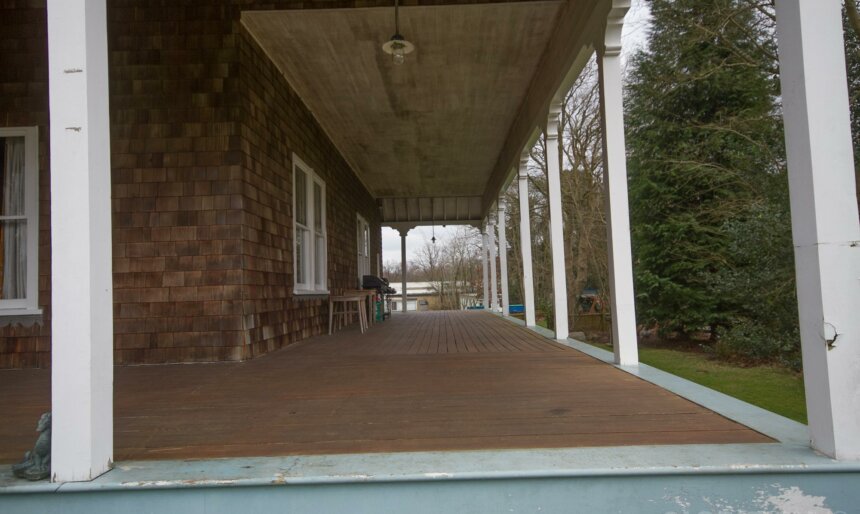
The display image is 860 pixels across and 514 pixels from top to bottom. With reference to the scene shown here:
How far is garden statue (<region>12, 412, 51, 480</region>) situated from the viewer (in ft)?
5.56

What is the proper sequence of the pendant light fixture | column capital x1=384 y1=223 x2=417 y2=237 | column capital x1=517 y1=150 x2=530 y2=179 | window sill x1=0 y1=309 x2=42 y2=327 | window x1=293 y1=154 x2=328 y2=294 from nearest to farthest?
window sill x1=0 y1=309 x2=42 y2=327 < the pendant light fixture < window x1=293 y1=154 x2=328 y2=294 < column capital x1=517 y1=150 x2=530 y2=179 < column capital x1=384 y1=223 x2=417 y2=237

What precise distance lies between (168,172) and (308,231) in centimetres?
235

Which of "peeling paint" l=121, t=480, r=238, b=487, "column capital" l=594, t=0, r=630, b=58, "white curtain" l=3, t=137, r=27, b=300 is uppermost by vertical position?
"column capital" l=594, t=0, r=630, b=58

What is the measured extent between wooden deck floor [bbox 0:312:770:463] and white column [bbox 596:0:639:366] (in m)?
0.26

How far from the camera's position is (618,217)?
3635 millimetres

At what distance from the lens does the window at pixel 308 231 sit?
6.22 meters

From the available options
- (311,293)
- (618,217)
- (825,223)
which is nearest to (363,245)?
(311,293)

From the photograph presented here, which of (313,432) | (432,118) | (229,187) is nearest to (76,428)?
(313,432)

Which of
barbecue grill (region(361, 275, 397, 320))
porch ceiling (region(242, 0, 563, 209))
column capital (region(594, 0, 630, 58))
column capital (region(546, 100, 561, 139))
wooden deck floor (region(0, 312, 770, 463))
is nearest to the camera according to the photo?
wooden deck floor (region(0, 312, 770, 463))

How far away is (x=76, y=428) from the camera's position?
66.0 inches

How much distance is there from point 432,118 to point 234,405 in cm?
554

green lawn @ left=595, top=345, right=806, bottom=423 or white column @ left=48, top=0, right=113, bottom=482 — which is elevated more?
white column @ left=48, top=0, right=113, bottom=482

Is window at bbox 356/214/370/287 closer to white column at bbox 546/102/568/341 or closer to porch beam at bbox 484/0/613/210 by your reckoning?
porch beam at bbox 484/0/613/210

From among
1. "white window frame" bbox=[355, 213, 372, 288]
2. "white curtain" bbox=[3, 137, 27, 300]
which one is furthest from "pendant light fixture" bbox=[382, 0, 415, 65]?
"white window frame" bbox=[355, 213, 372, 288]
